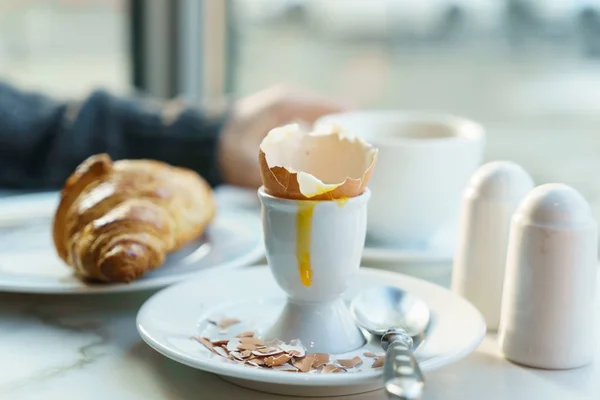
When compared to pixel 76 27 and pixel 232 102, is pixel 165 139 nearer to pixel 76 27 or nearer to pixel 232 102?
pixel 232 102

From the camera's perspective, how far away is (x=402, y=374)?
0.39 m

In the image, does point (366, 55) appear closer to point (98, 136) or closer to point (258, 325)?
point (98, 136)

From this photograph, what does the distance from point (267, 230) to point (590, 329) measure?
0.71 ft

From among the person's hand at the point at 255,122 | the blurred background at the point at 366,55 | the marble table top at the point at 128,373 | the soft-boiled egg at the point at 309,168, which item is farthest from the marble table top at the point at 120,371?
the blurred background at the point at 366,55

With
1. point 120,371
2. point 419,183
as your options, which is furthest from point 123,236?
point 419,183

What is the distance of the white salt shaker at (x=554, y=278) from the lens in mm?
477

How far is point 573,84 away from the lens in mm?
1076

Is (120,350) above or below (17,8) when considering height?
below

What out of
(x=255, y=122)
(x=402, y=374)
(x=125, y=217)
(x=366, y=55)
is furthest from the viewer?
(x=366, y=55)

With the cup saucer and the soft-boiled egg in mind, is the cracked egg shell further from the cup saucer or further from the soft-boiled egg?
the cup saucer

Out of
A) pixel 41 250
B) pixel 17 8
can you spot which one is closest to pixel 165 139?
pixel 41 250

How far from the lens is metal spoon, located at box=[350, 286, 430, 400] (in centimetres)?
39

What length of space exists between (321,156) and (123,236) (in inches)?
6.9

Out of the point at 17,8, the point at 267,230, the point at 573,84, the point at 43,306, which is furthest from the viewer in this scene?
the point at 17,8
